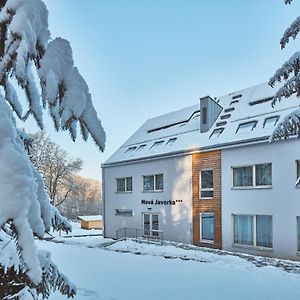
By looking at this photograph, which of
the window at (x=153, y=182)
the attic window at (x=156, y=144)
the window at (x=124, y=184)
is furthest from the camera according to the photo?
the window at (x=124, y=184)

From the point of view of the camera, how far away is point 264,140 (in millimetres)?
15484

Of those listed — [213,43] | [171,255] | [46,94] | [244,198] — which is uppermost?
[213,43]

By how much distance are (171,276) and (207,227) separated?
717 cm

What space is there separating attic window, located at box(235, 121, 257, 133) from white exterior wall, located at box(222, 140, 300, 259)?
1140 millimetres

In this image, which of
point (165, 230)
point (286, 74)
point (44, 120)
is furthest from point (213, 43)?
point (44, 120)

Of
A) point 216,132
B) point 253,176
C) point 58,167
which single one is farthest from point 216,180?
point 58,167

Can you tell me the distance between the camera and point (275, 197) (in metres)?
15.2

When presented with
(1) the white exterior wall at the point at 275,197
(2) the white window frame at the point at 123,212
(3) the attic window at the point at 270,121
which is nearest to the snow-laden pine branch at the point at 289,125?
(1) the white exterior wall at the point at 275,197

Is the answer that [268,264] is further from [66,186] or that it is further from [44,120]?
[66,186]

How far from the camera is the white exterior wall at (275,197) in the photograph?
14.6 metres

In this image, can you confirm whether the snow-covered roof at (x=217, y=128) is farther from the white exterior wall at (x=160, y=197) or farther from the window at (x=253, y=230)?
the window at (x=253, y=230)

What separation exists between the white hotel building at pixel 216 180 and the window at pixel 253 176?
0.05 metres

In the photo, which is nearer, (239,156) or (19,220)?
(19,220)

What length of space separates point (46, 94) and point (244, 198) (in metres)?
15.7
